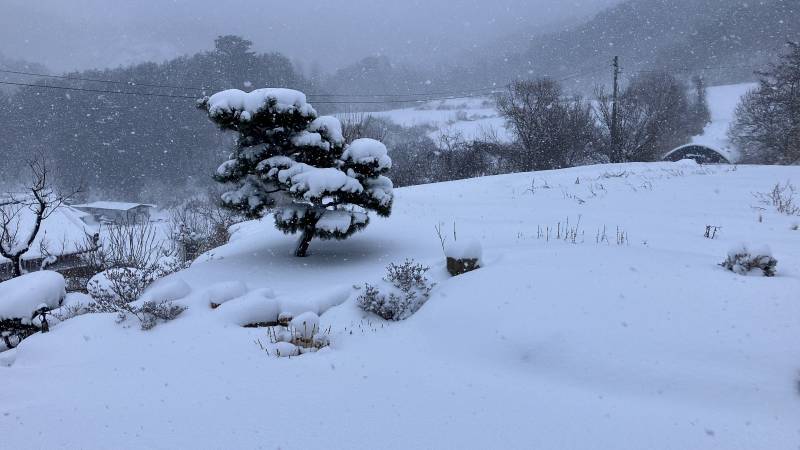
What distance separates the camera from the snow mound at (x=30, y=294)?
681 centimetres

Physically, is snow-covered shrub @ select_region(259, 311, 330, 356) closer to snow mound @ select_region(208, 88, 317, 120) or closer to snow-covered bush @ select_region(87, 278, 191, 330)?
snow-covered bush @ select_region(87, 278, 191, 330)

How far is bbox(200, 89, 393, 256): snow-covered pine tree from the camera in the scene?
8.16 metres

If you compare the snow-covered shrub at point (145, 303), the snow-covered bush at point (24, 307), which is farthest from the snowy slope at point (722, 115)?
the snow-covered bush at point (24, 307)

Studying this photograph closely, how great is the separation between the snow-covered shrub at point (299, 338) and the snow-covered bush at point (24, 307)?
4350 millimetres

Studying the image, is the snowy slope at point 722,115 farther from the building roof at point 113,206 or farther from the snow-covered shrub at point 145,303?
the building roof at point 113,206

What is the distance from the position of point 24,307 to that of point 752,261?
1010cm

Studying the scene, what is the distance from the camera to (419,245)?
888 centimetres

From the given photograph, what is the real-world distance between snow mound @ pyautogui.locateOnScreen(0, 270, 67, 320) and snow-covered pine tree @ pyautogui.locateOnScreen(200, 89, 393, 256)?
10.2 ft

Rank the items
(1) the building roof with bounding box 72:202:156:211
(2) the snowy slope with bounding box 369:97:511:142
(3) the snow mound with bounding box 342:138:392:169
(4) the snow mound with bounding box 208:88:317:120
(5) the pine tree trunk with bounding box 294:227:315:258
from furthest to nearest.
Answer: (1) the building roof with bounding box 72:202:156:211, (2) the snowy slope with bounding box 369:97:511:142, (5) the pine tree trunk with bounding box 294:227:315:258, (3) the snow mound with bounding box 342:138:392:169, (4) the snow mound with bounding box 208:88:317:120

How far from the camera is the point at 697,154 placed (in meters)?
30.6

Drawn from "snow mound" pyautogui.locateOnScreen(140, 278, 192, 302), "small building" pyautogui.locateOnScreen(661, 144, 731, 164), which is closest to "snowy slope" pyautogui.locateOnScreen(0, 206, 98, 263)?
"snow mound" pyautogui.locateOnScreen(140, 278, 192, 302)

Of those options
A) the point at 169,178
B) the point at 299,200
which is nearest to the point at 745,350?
the point at 299,200

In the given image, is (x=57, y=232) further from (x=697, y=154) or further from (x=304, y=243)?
(x=697, y=154)

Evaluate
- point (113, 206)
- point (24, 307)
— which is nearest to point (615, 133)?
point (24, 307)
